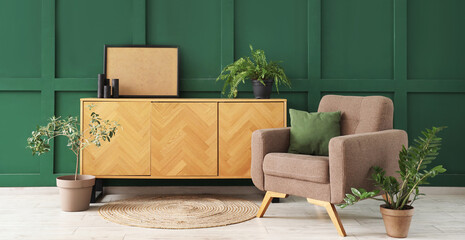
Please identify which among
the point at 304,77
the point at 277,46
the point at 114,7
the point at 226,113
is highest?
the point at 114,7

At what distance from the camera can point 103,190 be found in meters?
4.07

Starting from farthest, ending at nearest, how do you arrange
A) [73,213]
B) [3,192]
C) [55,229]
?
[3,192]
[73,213]
[55,229]

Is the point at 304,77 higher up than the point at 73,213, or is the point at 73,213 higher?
the point at 304,77

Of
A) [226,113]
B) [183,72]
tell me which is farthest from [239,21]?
[226,113]

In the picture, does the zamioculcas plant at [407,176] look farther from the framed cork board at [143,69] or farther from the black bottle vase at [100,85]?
the black bottle vase at [100,85]

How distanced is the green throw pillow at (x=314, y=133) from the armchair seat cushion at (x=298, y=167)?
0.35 m

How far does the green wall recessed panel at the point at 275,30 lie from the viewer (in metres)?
4.16

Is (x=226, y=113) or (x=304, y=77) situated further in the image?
(x=304, y=77)

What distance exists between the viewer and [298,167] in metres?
2.97

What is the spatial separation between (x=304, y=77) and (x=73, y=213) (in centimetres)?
233

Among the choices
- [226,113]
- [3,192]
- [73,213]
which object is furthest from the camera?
[3,192]

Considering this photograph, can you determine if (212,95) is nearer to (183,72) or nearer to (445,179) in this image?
(183,72)

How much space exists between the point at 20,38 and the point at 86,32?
0.59 meters

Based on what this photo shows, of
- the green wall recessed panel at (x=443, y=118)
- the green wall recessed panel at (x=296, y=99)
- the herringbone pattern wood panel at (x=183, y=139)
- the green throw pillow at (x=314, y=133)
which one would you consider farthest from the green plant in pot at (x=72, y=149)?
the green wall recessed panel at (x=443, y=118)
